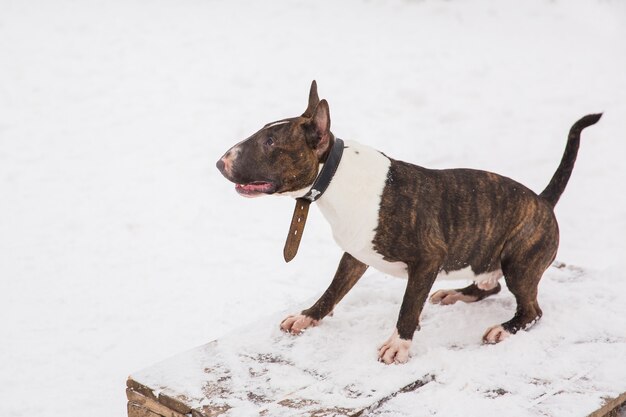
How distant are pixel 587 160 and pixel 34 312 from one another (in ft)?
13.0

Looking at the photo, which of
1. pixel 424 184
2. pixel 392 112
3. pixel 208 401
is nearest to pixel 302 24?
pixel 392 112

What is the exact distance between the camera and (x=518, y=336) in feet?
11.4

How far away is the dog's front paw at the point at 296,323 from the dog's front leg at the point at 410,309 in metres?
0.39

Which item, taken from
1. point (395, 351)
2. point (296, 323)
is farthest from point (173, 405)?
point (395, 351)

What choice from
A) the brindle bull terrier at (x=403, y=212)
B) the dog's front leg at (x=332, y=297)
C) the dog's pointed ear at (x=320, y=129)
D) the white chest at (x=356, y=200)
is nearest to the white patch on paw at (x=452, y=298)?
the brindle bull terrier at (x=403, y=212)

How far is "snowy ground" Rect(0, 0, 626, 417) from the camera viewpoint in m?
4.93

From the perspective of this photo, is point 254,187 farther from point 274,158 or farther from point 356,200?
point 356,200

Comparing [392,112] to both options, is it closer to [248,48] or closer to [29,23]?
[248,48]

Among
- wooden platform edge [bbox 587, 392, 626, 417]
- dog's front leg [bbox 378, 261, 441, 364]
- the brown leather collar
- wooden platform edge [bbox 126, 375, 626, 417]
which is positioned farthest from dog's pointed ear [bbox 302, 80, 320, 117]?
wooden platform edge [bbox 587, 392, 626, 417]

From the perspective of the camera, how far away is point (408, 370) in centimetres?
322

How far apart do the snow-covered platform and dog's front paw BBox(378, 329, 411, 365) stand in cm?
3

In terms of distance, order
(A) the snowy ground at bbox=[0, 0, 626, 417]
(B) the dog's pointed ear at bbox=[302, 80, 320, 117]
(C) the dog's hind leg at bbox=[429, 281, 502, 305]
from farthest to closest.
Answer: (A) the snowy ground at bbox=[0, 0, 626, 417], (C) the dog's hind leg at bbox=[429, 281, 502, 305], (B) the dog's pointed ear at bbox=[302, 80, 320, 117]

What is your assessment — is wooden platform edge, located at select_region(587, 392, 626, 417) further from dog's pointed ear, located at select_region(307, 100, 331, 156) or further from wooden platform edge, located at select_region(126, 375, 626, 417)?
dog's pointed ear, located at select_region(307, 100, 331, 156)

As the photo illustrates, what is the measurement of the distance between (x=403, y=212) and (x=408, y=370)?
558mm
